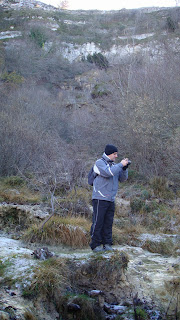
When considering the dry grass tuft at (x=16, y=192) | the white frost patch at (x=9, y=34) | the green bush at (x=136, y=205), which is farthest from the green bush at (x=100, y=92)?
the white frost patch at (x=9, y=34)

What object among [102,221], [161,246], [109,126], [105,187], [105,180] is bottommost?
[161,246]

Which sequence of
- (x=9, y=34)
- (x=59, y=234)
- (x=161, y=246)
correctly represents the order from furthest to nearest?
(x=9, y=34)
(x=161, y=246)
(x=59, y=234)

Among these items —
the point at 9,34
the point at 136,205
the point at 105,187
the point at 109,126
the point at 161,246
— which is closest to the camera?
the point at 105,187

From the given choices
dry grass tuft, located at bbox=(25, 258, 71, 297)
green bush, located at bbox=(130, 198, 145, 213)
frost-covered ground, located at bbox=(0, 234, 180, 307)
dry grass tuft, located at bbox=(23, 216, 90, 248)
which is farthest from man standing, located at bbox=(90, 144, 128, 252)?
green bush, located at bbox=(130, 198, 145, 213)

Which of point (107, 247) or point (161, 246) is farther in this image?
point (161, 246)

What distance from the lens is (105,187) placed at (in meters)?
4.98

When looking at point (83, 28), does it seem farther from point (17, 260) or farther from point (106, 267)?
point (106, 267)

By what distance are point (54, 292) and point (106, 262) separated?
90 centimetres

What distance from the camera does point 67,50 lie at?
134ft

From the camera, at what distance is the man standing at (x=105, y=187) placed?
192 inches

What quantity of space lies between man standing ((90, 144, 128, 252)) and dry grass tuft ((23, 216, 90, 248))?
1.30 metres

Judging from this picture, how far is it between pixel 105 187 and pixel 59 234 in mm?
2050

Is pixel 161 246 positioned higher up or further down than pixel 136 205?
higher up

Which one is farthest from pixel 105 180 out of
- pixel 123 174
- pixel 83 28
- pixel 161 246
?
pixel 83 28
